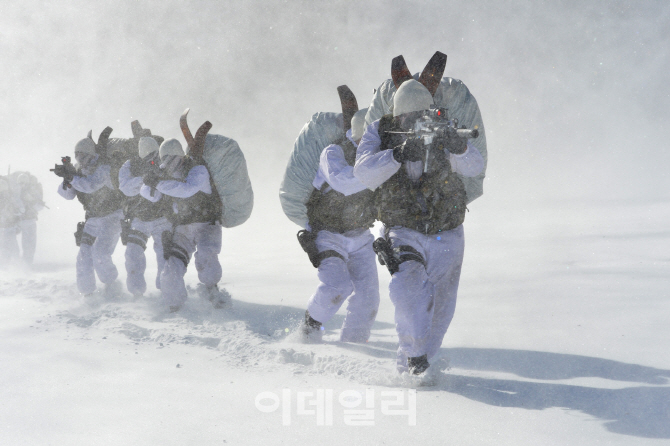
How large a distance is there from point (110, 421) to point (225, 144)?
3.17 metres

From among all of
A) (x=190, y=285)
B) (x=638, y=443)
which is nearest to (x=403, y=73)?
(x=638, y=443)

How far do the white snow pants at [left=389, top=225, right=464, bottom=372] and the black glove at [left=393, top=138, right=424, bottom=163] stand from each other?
50 cm

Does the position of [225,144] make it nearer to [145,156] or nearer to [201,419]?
[145,156]

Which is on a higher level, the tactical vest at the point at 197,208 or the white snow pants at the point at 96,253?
→ the tactical vest at the point at 197,208

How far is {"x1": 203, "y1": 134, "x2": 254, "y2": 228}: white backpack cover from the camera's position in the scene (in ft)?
16.2

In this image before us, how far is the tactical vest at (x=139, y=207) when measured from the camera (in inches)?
211

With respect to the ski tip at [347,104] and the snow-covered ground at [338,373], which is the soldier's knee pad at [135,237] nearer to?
the snow-covered ground at [338,373]

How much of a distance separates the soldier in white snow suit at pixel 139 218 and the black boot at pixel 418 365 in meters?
3.27

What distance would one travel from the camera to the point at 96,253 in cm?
584

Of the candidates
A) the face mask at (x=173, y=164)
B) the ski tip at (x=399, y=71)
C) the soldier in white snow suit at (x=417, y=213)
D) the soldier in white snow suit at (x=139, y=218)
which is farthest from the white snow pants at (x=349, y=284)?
the soldier in white snow suit at (x=139, y=218)

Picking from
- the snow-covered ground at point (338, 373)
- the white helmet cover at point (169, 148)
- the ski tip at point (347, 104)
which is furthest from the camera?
the white helmet cover at point (169, 148)

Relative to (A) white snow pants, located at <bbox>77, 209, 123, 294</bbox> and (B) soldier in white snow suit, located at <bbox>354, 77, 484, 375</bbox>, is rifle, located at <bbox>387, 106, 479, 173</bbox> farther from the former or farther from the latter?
(A) white snow pants, located at <bbox>77, 209, 123, 294</bbox>

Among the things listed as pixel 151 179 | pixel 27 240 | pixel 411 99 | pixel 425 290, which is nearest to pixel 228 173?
pixel 151 179

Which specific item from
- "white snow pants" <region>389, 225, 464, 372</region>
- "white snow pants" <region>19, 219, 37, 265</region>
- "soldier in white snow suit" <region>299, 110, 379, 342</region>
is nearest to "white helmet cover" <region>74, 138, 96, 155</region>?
"soldier in white snow suit" <region>299, 110, 379, 342</region>
